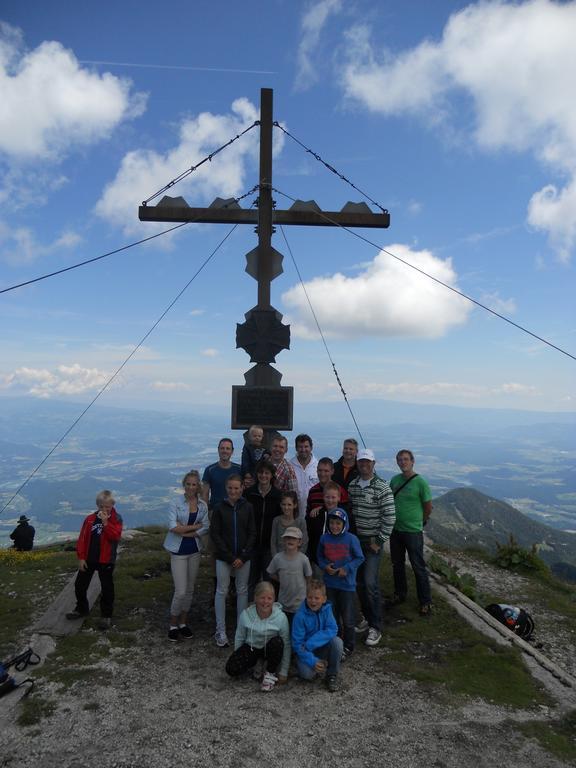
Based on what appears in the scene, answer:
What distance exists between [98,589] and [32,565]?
2658mm

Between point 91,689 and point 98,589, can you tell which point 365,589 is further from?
point 98,589

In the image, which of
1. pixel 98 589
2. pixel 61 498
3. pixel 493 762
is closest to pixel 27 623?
pixel 98 589

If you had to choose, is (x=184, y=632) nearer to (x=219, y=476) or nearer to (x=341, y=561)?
(x=219, y=476)

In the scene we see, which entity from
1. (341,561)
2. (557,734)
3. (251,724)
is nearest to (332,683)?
(251,724)

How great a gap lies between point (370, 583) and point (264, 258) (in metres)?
6.12

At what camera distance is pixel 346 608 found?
5.49 meters

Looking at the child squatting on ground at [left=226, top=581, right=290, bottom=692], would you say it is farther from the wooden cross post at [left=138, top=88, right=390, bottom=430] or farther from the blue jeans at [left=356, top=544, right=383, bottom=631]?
the wooden cross post at [left=138, top=88, right=390, bottom=430]

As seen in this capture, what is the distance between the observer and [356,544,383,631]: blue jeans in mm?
5936

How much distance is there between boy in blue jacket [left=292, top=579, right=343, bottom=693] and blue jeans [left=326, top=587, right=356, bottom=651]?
48 centimetres

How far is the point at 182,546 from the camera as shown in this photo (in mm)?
5941

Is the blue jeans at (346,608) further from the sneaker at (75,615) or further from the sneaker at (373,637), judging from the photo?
the sneaker at (75,615)

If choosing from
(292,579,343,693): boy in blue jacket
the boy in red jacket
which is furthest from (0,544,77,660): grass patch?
(292,579,343,693): boy in blue jacket

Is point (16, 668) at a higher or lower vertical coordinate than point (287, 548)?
lower

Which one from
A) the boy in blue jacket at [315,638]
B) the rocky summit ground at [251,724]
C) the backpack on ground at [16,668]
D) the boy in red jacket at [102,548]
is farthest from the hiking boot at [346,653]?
the backpack on ground at [16,668]
